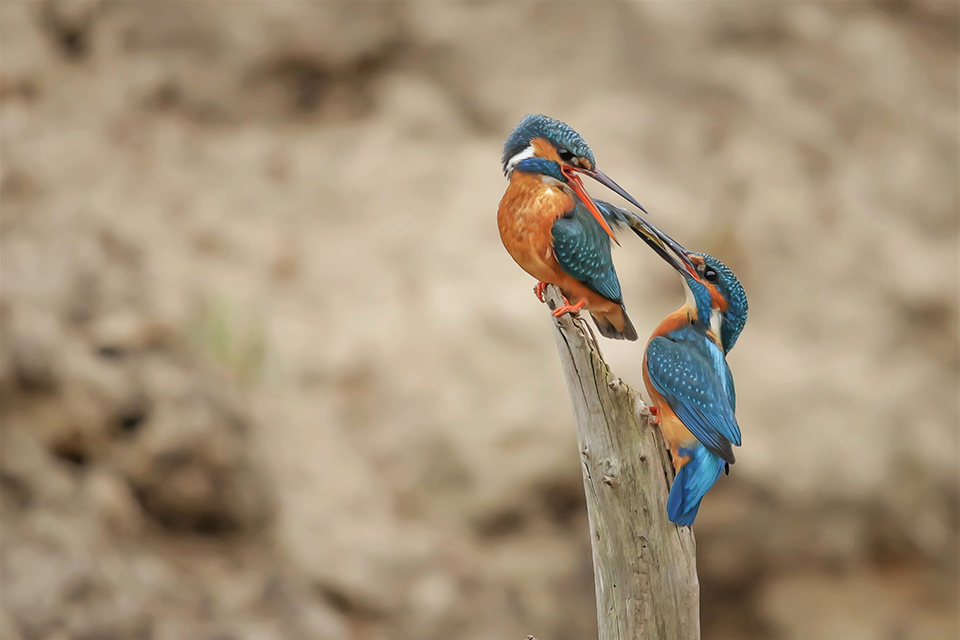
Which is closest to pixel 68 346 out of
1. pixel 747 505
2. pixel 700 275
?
pixel 700 275

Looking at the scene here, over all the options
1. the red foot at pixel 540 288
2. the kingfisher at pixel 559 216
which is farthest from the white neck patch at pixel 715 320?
the red foot at pixel 540 288

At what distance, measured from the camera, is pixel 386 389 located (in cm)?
431

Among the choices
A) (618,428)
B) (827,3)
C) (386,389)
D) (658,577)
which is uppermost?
(827,3)

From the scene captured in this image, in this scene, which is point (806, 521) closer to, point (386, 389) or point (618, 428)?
point (386, 389)

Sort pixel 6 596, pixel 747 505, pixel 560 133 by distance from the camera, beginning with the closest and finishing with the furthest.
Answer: pixel 560 133 < pixel 6 596 < pixel 747 505

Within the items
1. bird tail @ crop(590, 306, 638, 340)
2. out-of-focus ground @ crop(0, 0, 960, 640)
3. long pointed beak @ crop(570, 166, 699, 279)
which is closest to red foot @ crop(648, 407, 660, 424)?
bird tail @ crop(590, 306, 638, 340)

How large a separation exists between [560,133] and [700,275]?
1.28 feet

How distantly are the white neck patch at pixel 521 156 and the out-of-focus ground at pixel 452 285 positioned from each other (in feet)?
7.33

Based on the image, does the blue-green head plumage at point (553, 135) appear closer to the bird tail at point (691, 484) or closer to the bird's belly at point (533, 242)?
the bird's belly at point (533, 242)

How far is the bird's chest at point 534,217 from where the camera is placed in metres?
1.69

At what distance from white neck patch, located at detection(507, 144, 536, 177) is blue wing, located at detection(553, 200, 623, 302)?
5.3 inches

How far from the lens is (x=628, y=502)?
176 centimetres

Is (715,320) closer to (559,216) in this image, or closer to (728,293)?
(728,293)

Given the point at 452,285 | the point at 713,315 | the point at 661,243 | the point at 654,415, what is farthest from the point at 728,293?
the point at 452,285
